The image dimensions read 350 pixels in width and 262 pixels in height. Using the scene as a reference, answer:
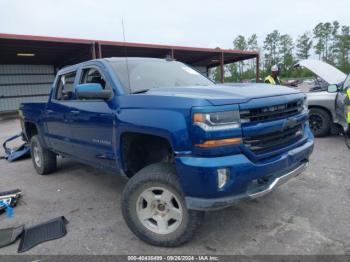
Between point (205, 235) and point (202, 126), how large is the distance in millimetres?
1322

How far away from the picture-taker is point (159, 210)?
3.14 metres

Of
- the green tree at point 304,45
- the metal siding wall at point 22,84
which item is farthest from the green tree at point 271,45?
the metal siding wall at point 22,84

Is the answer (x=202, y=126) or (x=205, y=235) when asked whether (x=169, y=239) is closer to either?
(x=205, y=235)

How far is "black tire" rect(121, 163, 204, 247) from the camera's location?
2.89m

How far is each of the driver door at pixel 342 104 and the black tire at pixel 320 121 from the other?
54 centimetres

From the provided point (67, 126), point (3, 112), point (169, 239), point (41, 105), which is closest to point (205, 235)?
point (169, 239)

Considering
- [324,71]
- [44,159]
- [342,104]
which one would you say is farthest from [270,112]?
[324,71]

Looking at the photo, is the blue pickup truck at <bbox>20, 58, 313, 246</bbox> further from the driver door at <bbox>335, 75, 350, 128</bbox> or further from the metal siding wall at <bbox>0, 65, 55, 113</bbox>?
the metal siding wall at <bbox>0, 65, 55, 113</bbox>

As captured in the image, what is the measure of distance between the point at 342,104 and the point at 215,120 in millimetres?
4883

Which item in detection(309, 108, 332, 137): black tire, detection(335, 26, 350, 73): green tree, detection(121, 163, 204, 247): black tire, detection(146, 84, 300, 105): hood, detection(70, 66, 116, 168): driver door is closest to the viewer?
detection(146, 84, 300, 105): hood

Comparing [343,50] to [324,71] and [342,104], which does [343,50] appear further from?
[342,104]

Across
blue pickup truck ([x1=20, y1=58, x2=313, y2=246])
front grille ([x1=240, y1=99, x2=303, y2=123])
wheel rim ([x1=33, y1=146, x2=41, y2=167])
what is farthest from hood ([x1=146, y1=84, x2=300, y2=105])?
wheel rim ([x1=33, y1=146, x2=41, y2=167])

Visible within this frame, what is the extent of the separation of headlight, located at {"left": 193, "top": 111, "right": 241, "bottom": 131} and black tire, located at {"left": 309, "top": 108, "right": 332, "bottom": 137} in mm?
5748

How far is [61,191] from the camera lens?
4.97 metres
